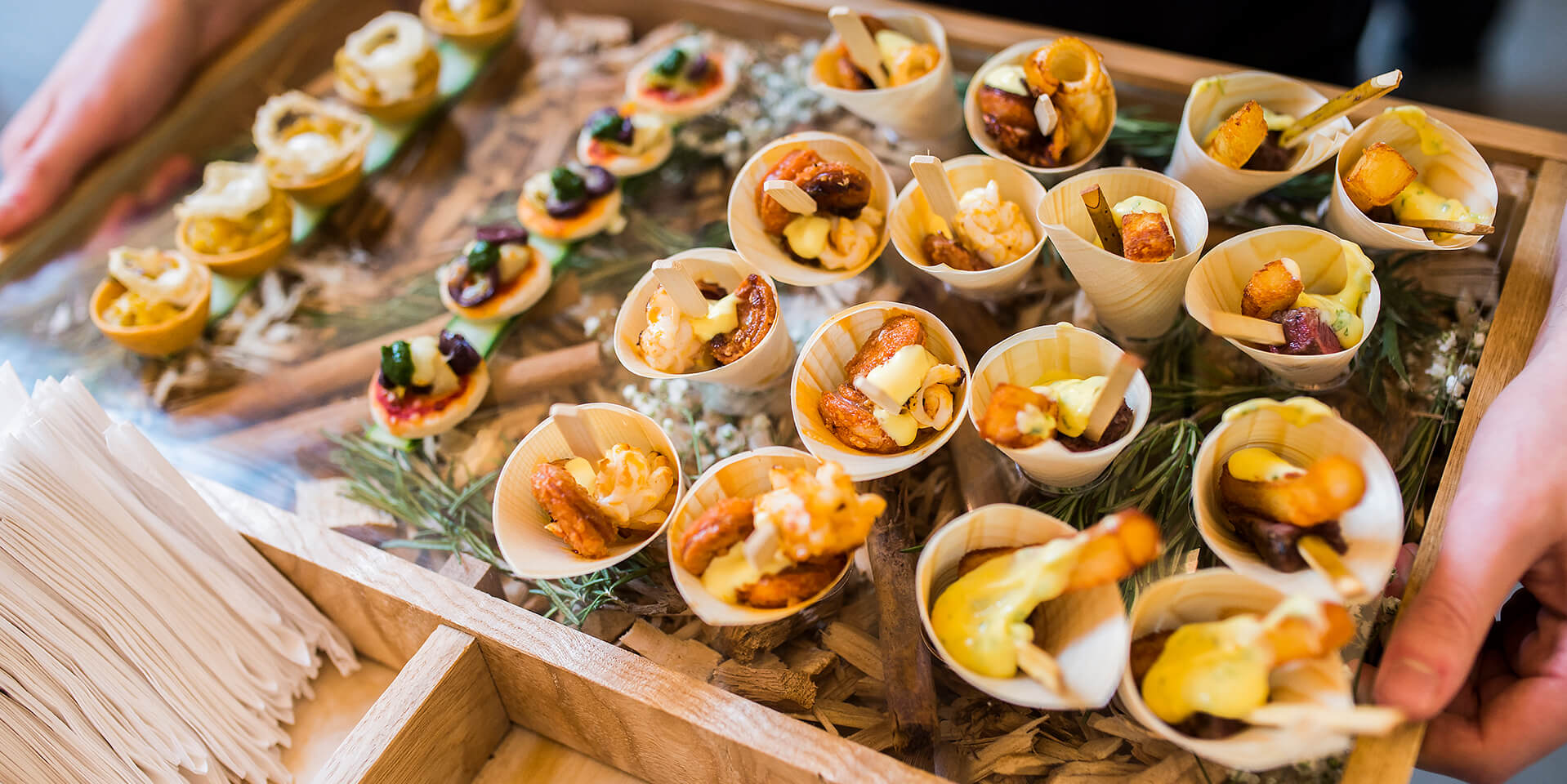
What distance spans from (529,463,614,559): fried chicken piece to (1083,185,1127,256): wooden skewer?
66 centimetres

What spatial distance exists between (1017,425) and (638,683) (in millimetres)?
487

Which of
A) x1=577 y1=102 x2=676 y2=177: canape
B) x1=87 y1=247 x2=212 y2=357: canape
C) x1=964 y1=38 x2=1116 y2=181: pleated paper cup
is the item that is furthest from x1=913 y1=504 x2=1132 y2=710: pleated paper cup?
x1=87 y1=247 x2=212 y2=357: canape

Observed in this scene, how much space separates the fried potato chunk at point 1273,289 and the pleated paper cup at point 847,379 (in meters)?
0.34

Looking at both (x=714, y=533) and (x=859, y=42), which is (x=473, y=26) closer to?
(x=859, y=42)

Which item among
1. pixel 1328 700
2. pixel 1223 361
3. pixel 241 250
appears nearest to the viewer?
pixel 1328 700

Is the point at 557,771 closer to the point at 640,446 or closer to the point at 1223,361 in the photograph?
the point at 640,446

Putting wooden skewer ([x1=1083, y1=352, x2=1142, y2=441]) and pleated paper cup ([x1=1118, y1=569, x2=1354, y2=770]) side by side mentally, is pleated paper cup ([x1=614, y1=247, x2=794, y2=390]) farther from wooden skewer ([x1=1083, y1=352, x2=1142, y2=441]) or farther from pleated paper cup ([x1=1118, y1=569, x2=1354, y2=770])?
pleated paper cup ([x1=1118, y1=569, x2=1354, y2=770])

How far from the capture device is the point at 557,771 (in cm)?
114

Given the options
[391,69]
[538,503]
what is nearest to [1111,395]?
[538,503]

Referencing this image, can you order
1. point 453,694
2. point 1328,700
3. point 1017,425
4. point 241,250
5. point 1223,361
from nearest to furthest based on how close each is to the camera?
1. point 1328,700
2. point 1017,425
3. point 453,694
4. point 1223,361
5. point 241,250

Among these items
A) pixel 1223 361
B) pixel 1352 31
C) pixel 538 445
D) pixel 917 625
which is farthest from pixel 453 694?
pixel 1352 31

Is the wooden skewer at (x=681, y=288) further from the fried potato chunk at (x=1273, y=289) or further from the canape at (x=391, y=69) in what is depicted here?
the canape at (x=391, y=69)

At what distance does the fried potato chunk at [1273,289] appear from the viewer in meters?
1.04

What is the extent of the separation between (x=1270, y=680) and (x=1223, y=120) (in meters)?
0.79
